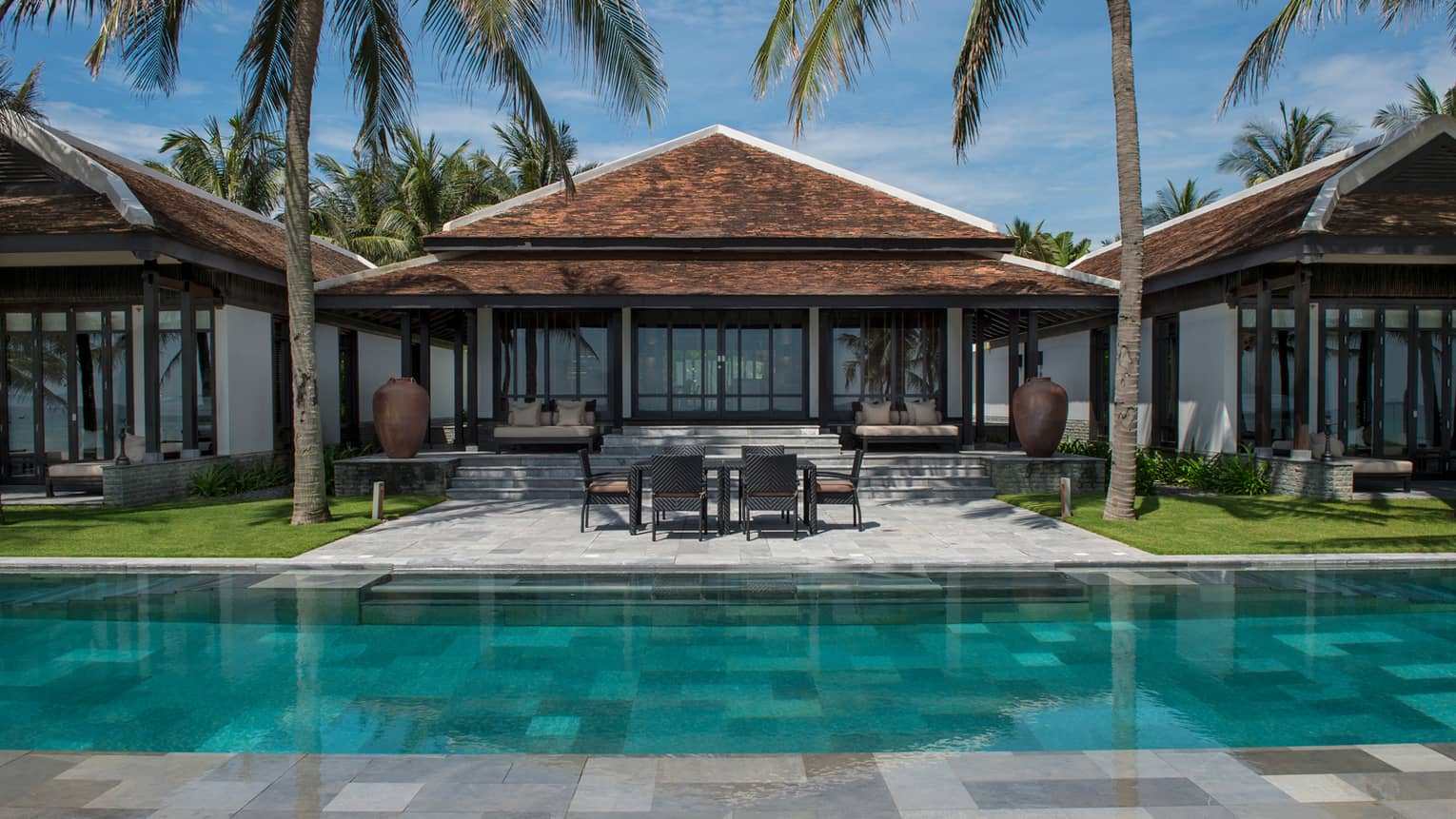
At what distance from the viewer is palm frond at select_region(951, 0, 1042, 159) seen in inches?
458

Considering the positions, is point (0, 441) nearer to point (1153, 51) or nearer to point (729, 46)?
point (729, 46)

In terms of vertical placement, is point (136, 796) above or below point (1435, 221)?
below

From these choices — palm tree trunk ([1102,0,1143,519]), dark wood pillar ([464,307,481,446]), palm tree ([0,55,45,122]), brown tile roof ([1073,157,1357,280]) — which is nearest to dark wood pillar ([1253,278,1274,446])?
brown tile roof ([1073,157,1357,280])

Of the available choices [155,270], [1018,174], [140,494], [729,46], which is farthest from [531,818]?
[1018,174]

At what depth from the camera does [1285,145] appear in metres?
35.8

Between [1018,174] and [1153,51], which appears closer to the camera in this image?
[1153,51]

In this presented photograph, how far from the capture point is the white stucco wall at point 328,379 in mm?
19397

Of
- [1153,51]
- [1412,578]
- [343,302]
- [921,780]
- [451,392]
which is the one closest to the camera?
[921,780]

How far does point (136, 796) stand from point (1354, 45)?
63.5 ft

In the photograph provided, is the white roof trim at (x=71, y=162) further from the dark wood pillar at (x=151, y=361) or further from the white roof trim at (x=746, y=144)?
the white roof trim at (x=746, y=144)

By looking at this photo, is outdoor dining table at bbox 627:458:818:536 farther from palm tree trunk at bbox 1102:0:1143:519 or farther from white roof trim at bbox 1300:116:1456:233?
white roof trim at bbox 1300:116:1456:233

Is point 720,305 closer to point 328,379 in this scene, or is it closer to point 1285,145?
point 328,379

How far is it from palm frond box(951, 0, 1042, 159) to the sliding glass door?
716 centimetres

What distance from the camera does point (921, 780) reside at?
12.8 feet
